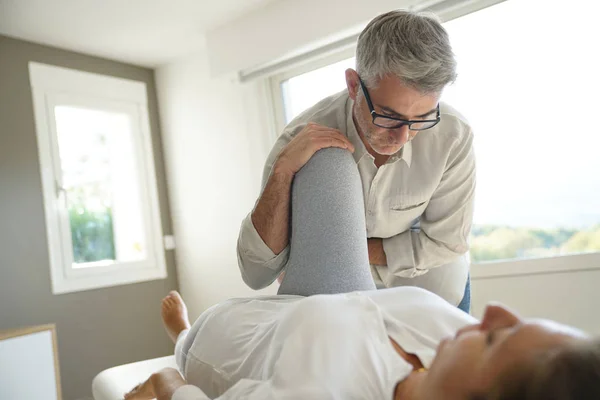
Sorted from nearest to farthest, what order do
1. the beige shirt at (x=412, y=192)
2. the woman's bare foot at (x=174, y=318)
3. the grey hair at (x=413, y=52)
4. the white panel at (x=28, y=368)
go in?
the grey hair at (x=413, y=52) → the beige shirt at (x=412, y=192) → the woman's bare foot at (x=174, y=318) → the white panel at (x=28, y=368)

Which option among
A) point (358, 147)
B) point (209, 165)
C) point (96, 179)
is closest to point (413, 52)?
point (358, 147)

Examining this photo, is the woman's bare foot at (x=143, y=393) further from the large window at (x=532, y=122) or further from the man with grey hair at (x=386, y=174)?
the large window at (x=532, y=122)

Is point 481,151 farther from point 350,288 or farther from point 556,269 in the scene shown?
point 350,288

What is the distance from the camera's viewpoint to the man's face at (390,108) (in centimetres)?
137

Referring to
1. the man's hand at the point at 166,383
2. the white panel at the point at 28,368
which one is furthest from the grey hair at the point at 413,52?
the white panel at the point at 28,368

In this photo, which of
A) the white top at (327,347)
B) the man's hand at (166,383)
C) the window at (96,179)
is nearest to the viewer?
the white top at (327,347)

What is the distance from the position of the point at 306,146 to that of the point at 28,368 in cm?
231

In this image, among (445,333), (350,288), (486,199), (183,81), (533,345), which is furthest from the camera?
(183,81)

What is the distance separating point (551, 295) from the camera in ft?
8.94

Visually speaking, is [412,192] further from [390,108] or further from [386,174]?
[390,108]

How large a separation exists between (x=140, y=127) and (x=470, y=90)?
2.60 m

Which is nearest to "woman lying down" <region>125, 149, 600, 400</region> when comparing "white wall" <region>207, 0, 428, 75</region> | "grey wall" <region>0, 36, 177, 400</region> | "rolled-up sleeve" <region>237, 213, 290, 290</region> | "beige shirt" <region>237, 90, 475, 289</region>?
"rolled-up sleeve" <region>237, 213, 290, 290</region>

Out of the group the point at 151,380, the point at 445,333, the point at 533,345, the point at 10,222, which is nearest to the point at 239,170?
the point at 10,222

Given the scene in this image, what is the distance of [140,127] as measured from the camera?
175 inches
